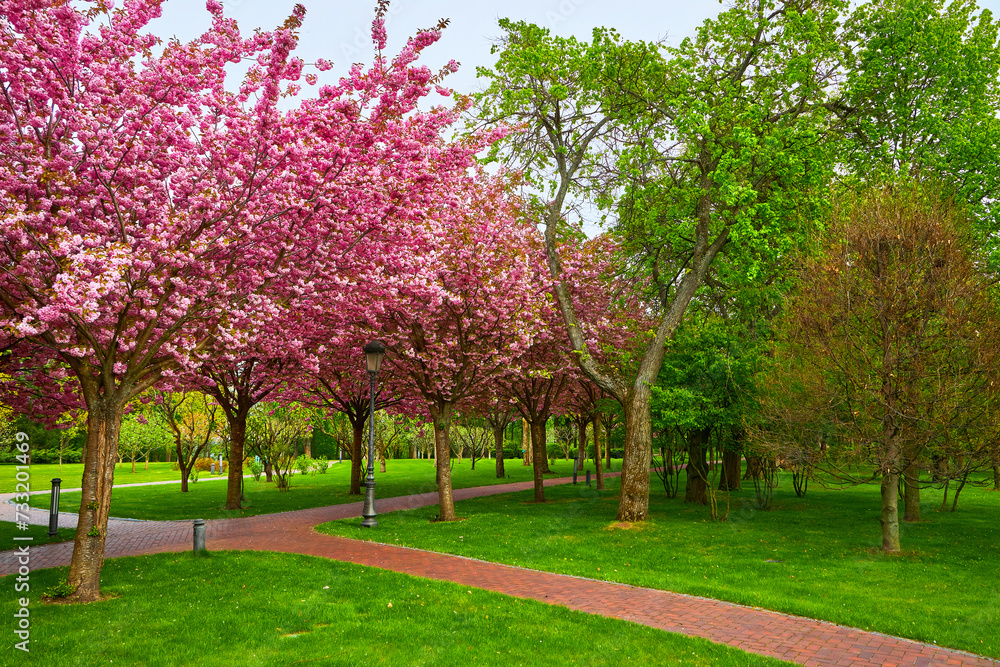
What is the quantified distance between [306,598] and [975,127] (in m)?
20.2

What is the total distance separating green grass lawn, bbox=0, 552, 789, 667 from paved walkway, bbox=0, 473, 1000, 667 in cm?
63

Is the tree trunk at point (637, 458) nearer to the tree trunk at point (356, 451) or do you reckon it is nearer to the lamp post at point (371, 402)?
the lamp post at point (371, 402)

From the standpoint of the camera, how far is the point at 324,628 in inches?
302

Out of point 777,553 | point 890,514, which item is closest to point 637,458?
point 777,553

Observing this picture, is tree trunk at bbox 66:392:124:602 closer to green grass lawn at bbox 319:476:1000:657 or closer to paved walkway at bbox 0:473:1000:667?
paved walkway at bbox 0:473:1000:667

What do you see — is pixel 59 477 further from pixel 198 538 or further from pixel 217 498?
pixel 198 538

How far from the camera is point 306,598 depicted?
8930mm

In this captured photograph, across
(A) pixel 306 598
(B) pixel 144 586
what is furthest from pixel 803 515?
(B) pixel 144 586

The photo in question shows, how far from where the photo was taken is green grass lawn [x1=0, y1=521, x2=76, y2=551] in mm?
13938

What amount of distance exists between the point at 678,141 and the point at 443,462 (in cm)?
1162

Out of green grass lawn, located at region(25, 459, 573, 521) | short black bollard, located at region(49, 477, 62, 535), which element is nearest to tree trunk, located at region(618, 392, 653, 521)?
green grass lawn, located at region(25, 459, 573, 521)

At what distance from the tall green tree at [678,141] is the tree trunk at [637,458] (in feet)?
0.13

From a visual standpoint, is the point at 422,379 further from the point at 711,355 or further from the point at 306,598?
the point at 306,598

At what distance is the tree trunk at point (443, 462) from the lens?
18.1m
